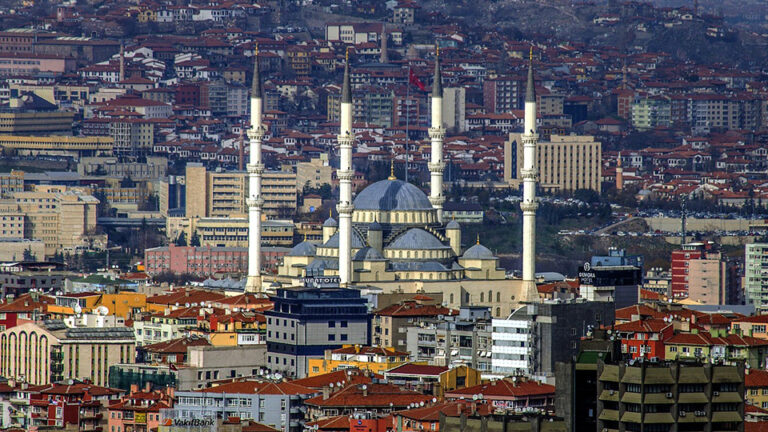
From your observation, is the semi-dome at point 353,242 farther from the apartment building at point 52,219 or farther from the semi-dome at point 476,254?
the apartment building at point 52,219

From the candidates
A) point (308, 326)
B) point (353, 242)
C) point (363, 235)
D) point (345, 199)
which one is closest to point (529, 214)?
point (363, 235)

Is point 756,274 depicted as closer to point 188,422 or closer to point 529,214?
point 529,214

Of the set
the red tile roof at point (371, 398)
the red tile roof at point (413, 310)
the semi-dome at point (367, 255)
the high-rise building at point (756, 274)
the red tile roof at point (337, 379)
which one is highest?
the semi-dome at point (367, 255)

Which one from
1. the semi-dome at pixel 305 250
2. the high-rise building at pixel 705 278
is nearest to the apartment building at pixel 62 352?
the semi-dome at pixel 305 250

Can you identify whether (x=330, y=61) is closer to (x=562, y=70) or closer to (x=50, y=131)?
(x=562, y=70)

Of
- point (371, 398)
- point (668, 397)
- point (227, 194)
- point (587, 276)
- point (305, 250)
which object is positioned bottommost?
point (371, 398)

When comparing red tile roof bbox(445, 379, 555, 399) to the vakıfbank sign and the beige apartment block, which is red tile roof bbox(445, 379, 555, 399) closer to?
the vakıfbank sign
